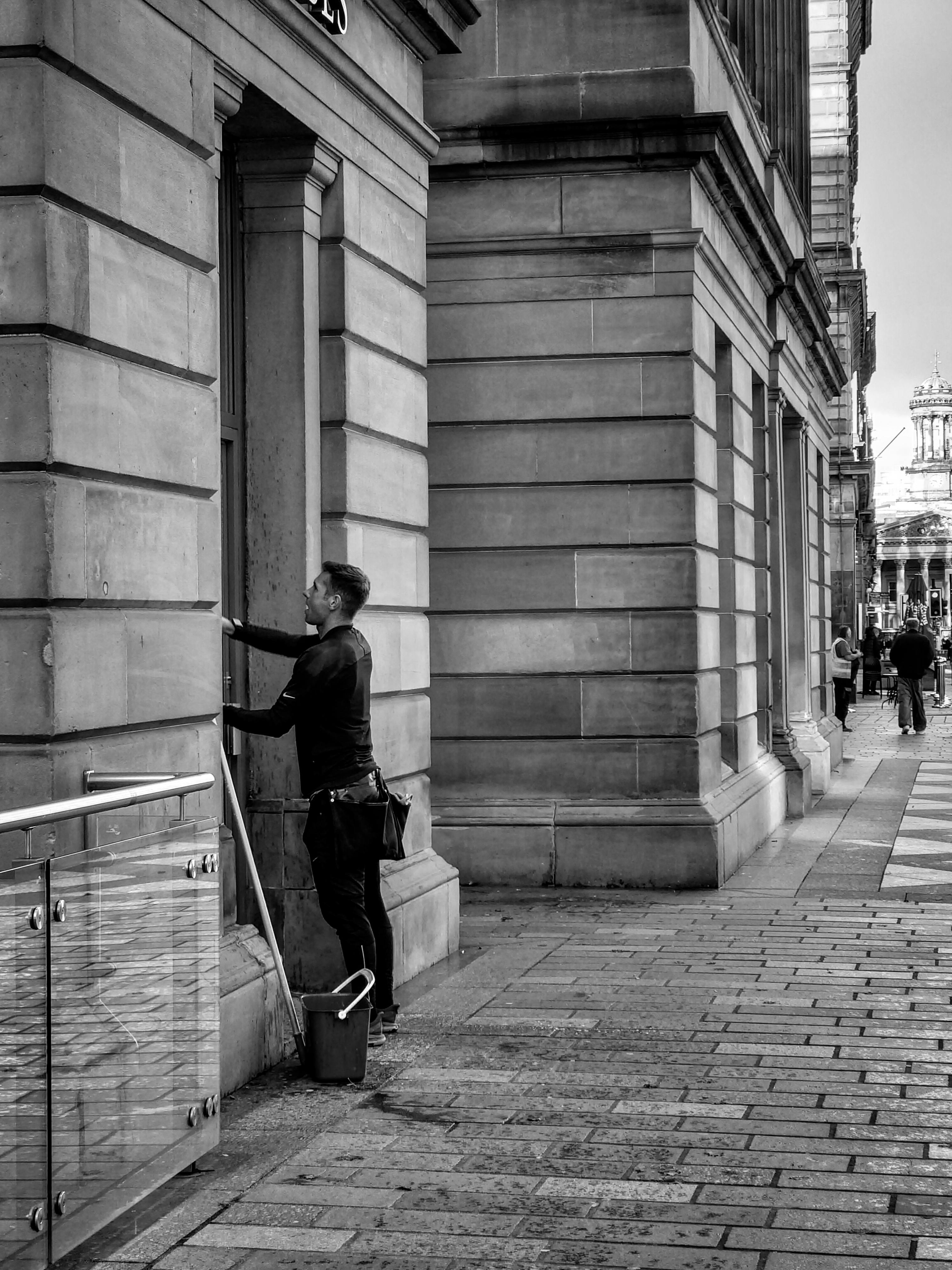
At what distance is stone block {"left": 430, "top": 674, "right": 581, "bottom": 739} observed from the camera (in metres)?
13.0

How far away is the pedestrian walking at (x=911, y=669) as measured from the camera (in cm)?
3038

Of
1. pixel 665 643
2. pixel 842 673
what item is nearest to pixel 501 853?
pixel 665 643

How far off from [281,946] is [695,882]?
16.8ft

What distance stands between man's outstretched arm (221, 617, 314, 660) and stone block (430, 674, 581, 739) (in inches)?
212

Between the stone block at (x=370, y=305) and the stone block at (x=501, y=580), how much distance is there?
10.4ft

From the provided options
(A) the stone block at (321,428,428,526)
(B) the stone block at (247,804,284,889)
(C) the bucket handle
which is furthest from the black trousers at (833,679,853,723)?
(C) the bucket handle

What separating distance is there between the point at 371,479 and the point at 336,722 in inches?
75.3

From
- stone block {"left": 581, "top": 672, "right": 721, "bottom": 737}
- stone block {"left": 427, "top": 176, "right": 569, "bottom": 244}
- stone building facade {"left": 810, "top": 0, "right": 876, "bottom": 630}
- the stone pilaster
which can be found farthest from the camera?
stone building facade {"left": 810, "top": 0, "right": 876, "bottom": 630}

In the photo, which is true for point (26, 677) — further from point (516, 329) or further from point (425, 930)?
point (516, 329)

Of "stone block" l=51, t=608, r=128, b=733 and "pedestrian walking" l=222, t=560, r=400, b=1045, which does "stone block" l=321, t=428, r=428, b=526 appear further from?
"stone block" l=51, t=608, r=128, b=733

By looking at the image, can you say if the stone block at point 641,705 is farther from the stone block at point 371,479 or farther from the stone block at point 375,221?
the stone block at point 375,221

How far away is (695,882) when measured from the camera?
41.8ft

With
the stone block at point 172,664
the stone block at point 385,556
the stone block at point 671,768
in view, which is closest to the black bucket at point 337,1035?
the stone block at point 172,664

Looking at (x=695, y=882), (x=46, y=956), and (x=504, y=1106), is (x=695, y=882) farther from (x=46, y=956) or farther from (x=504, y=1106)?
(x=46, y=956)
